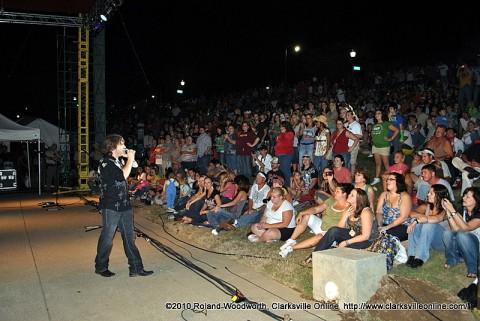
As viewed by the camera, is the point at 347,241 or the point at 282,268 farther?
the point at 282,268

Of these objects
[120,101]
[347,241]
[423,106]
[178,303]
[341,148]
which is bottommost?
[178,303]

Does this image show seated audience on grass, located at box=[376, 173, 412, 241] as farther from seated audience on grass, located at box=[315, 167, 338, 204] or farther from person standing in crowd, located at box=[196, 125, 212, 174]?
person standing in crowd, located at box=[196, 125, 212, 174]

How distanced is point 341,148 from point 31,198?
11104 millimetres

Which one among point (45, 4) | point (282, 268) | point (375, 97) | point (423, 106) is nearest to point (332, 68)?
point (375, 97)

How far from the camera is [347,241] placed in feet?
18.9

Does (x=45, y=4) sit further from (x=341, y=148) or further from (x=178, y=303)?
(x=178, y=303)

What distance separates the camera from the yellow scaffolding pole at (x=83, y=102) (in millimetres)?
16969

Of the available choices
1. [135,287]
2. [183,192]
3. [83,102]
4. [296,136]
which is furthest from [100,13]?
[135,287]

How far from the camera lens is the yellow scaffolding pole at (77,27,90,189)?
1697 cm

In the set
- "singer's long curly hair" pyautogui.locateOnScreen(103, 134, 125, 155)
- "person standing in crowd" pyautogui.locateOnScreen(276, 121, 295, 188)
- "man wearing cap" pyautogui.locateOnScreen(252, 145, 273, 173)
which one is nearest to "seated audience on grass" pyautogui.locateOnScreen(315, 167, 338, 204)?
"person standing in crowd" pyautogui.locateOnScreen(276, 121, 295, 188)

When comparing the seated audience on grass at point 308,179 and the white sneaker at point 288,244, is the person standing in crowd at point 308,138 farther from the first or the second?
the white sneaker at point 288,244

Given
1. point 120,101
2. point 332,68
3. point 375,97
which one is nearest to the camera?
point 375,97

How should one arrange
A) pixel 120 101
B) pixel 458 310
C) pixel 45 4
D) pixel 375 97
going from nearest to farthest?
pixel 458 310
pixel 45 4
pixel 375 97
pixel 120 101

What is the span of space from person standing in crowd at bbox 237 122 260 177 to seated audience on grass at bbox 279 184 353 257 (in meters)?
4.83
